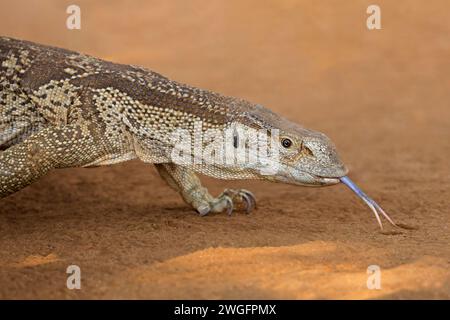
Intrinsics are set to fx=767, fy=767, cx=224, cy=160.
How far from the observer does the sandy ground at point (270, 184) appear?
504 cm

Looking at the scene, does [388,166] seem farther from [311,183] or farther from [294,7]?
[294,7]

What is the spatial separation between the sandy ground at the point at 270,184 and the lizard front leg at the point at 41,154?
54 cm

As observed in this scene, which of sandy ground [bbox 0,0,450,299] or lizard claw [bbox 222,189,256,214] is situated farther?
lizard claw [bbox 222,189,256,214]

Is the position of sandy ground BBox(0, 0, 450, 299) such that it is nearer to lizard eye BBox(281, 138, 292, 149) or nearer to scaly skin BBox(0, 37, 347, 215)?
scaly skin BBox(0, 37, 347, 215)

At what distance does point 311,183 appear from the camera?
6.21 metres

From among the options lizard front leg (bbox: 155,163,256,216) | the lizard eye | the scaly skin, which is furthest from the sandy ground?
the lizard eye

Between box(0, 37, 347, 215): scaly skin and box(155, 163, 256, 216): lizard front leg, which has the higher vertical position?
box(0, 37, 347, 215): scaly skin

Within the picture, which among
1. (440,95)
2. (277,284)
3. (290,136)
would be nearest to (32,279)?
(277,284)

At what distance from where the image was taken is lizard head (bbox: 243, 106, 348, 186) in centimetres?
614

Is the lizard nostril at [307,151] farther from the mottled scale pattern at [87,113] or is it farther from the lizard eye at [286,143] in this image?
the mottled scale pattern at [87,113]

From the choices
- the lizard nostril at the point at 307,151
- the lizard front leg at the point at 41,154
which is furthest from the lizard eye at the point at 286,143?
the lizard front leg at the point at 41,154

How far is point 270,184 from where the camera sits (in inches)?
345

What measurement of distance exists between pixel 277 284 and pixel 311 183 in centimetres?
156

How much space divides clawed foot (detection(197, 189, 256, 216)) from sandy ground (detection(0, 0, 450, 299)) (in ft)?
0.45
